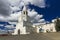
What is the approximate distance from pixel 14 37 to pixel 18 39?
528 mm

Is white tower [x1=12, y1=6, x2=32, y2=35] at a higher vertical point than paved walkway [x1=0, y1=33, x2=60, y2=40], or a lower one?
higher

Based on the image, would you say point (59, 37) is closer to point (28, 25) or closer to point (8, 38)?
point (8, 38)

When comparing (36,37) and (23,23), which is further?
(23,23)

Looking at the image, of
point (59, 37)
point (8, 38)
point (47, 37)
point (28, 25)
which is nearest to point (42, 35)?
point (47, 37)

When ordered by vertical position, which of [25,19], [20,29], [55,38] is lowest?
[55,38]

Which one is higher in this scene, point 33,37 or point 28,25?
point 28,25

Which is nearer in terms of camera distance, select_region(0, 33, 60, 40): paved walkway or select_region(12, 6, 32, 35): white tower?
select_region(0, 33, 60, 40): paved walkway

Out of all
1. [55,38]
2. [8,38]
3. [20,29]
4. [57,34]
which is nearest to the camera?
[8,38]

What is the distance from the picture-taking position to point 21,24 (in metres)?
51.2

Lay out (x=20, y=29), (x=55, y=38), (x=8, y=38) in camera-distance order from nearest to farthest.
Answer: (x=8, y=38) < (x=55, y=38) < (x=20, y=29)

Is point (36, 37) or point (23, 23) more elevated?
point (23, 23)

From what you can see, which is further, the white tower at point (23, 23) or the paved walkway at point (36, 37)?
the white tower at point (23, 23)

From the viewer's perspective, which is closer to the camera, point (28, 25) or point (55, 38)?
point (55, 38)

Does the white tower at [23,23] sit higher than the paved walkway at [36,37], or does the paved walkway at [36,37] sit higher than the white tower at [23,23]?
the white tower at [23,23]
